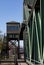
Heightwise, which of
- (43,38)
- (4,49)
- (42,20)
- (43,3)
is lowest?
(4,49)

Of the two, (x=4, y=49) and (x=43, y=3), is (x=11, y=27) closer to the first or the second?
(x=4, y=49)

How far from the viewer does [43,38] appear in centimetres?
1087

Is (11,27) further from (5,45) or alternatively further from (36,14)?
(36,14)

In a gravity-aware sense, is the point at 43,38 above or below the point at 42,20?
below

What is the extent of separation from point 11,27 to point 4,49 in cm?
1270

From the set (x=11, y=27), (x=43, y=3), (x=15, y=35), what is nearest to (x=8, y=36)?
(x=15, y=35)

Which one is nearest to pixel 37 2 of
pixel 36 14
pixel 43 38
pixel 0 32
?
pixel 36 14

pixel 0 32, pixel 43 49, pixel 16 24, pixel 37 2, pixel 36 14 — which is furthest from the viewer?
pixel 16 24

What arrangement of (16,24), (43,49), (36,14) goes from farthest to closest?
(16,24) < (36,14) < (43,49)

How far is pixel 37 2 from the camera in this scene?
12.9 m

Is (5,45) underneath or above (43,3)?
underneath

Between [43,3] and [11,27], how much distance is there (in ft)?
185

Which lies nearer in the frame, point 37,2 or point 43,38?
point 43,38

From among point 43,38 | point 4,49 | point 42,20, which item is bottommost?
point 4,49
